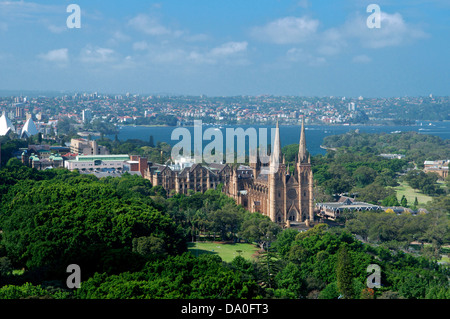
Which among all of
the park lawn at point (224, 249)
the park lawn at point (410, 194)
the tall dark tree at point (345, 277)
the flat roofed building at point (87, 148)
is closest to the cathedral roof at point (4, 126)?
the flat roofed building at point (87, 148)

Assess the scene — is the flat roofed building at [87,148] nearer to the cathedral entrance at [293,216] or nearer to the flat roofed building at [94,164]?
the flat roofed building at [94,164]

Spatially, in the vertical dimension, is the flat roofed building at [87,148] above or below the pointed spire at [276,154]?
below

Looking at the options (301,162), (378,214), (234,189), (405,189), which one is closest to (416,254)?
(378,214)

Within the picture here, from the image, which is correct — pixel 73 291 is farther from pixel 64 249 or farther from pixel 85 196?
pixel 85 196

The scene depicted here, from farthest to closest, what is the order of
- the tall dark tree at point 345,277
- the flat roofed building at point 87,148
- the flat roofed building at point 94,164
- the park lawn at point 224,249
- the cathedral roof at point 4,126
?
the cathedral roof at point 4,126 → the flat roofed building at point 87,148 → the flat roofed building at point 94,164 → the park lawn at point 224,249 → the tall dark tree at point 345,277

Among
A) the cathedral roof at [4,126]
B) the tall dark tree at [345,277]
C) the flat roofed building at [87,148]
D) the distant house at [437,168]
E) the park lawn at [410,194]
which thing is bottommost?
the park lawn at [410,194]

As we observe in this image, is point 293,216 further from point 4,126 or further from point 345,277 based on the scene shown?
point 4,126

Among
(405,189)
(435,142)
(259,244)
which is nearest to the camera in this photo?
(259,244)
